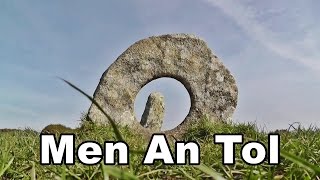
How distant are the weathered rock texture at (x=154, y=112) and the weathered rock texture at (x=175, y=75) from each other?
2.69 meters

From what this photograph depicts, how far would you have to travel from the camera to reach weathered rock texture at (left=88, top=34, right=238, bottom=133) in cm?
1373

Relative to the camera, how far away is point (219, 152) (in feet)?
12.9

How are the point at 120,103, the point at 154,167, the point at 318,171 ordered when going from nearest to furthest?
the point at 318,171, the point at 154,167, the point at 120,103

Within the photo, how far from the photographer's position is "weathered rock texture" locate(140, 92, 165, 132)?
16.7m

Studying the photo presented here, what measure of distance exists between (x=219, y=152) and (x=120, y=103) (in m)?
9.84

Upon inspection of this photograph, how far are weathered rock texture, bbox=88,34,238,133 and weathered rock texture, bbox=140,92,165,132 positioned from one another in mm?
2690

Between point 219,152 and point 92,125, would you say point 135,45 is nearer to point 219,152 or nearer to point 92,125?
point 92,125

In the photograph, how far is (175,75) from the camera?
563 inches

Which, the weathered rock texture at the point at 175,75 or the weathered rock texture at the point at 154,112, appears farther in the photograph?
the weathered rock texture at the point at 154,112

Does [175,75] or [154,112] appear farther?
[154,112]

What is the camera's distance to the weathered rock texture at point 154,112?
54.6ft

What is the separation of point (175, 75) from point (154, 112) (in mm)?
2846

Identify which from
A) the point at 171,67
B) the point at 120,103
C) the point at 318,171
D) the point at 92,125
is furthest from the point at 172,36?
the point at 318,171

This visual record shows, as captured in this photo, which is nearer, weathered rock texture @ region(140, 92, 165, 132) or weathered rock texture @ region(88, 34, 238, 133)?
weathered rock texture @ region(88, 34, 238, 133)
